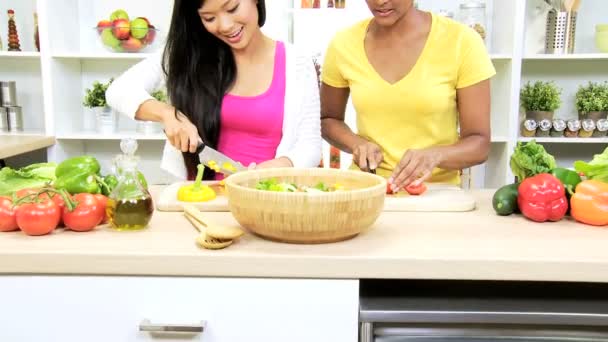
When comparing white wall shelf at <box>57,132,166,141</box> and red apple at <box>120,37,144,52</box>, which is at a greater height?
red apple at <box>120,37,144,52</box>

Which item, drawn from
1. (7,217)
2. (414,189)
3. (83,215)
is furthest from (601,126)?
(7,217)

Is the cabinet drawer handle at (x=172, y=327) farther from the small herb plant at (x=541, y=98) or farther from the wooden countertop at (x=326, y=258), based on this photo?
the small herb plant at (x=541, y=98)

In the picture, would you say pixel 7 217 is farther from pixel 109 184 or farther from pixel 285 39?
pixel 285 39

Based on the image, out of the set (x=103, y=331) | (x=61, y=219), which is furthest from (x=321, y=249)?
(x=61, y=219)

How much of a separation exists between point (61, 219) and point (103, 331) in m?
0.23

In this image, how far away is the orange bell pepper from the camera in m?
1.07

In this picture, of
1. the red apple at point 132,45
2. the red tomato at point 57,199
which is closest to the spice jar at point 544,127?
the red apple at point 132,45

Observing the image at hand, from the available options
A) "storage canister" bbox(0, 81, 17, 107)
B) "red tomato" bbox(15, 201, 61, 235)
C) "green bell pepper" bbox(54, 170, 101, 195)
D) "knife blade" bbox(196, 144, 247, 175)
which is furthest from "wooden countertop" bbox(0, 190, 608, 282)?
"storage canister" bbox(0, 81, 17, 107)

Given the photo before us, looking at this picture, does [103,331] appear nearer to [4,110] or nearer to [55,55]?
[55,55]

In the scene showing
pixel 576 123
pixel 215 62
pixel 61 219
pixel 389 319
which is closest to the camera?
pixel 389 319

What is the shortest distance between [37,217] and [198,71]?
0.74 metres

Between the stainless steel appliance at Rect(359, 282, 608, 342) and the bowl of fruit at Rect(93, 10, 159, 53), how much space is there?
7.12 feet

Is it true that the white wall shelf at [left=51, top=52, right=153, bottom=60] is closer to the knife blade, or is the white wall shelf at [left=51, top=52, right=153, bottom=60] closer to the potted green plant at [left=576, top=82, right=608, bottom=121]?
the knife blade

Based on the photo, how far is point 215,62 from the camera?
1.62 meters
